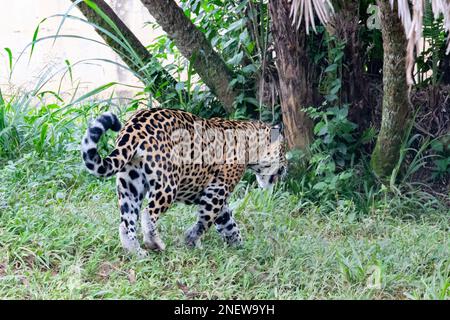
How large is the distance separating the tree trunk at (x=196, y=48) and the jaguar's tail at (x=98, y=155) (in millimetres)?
1997

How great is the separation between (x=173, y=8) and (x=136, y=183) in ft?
6.91

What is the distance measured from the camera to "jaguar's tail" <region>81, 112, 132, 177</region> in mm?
4438

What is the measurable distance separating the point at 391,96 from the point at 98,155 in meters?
2.28

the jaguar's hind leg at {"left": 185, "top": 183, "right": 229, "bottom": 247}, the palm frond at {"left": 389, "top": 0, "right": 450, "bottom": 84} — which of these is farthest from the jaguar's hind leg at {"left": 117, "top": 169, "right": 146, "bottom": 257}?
the palm frond at {"left": 389, "top": 0, "right": 450, "bottom": 84}

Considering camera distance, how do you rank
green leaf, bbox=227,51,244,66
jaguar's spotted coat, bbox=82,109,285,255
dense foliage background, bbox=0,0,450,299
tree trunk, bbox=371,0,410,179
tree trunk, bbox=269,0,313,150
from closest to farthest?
dense foliage background, bbox=0,0,450,299 < jaguar's spotted coat, bbox=82,109,285,255 < tree trunk, bbox=371,0,410,179 < tree trunk, bbox=269,0,313,150 < green leaf, bbox=227,51,244,66

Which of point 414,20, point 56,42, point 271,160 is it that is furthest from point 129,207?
point 56,42

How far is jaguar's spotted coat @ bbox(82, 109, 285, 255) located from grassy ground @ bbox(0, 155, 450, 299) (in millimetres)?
178

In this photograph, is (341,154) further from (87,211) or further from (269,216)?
(87,211)

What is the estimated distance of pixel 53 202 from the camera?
563 cm

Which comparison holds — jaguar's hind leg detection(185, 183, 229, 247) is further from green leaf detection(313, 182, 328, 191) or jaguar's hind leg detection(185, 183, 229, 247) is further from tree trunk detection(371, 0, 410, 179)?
tree trunk detection(371, 0, 410, 179)

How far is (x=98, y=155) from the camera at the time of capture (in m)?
4.48

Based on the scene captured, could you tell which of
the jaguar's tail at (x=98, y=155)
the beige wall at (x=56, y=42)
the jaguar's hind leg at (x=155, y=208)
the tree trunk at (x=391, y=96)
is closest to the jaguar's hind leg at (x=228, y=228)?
the jaguar's hind leg at (x=155, y=208)
